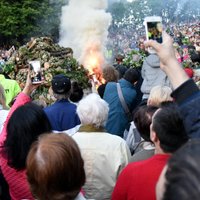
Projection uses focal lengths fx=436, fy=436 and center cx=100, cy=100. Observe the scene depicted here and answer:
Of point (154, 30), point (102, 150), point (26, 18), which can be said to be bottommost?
point (102, 150)

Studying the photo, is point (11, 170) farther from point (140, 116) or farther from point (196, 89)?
point (196, 89)

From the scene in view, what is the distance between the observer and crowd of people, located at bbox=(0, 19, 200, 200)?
7.12 ft

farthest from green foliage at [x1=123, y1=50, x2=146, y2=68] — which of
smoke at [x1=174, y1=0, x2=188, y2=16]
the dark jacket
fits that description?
smoke at [x1=174, y1=0, x2=188, y2=16]

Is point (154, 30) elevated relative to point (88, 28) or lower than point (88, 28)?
lower

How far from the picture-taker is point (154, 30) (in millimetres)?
2988

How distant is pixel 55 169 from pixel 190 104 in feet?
2.53

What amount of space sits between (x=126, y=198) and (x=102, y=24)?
1709 cm

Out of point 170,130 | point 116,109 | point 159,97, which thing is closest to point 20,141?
point 170,130

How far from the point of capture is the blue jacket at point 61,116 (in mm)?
4953

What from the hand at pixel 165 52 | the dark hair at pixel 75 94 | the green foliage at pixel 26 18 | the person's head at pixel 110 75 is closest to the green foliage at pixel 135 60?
the person's head at pixel 110 75

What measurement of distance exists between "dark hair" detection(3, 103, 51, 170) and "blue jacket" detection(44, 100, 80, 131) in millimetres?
1740

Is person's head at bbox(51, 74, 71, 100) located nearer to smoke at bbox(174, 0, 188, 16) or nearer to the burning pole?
the burning pole

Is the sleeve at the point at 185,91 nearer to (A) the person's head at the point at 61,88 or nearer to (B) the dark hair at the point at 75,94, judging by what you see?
(A) the person's head at the point at 61,88

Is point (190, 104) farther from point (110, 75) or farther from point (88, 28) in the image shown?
point (88, 28)
